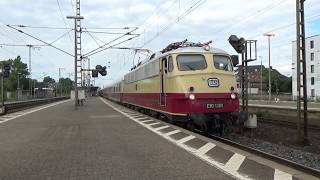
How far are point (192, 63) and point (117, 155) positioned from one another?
24.4 ft

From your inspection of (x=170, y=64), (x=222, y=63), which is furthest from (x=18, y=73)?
(x=222, y=63)

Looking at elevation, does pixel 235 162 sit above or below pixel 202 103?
below

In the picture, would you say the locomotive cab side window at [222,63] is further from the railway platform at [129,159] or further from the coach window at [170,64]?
the railway platform at [129,159]

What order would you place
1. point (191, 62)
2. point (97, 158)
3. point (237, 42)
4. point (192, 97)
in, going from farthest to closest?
point (237, 42) < point (191, 62) < point (192, 97) < point (97, 158)

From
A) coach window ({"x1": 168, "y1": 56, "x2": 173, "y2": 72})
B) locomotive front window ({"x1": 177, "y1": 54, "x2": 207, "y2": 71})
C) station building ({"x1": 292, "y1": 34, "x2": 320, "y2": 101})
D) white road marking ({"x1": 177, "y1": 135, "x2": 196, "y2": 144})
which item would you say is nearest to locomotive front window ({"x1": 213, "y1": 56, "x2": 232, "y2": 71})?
locomotive front window ({"x1": 177, "y1": 54, "x2": 207, "y2": 71})

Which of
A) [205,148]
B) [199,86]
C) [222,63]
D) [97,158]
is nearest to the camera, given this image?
[97,158]

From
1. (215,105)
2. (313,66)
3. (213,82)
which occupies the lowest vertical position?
(215,105)

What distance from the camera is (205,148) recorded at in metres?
12.7

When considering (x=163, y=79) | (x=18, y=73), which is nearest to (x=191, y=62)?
(x=163, y=79)

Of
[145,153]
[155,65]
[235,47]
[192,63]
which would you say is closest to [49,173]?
[145,153]

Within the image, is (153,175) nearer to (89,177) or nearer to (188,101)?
(89,177)

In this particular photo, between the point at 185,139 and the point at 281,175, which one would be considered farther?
the point at 185,139

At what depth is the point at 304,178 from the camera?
9102 mm

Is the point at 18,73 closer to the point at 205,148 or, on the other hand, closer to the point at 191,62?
the point at 191,62
